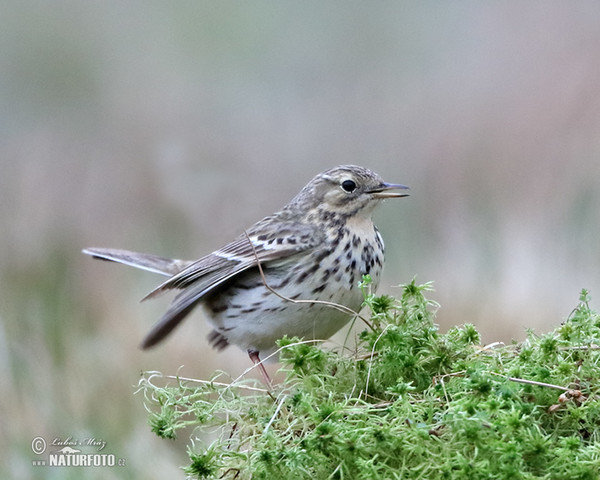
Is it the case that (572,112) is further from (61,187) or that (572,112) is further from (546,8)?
(61,187)

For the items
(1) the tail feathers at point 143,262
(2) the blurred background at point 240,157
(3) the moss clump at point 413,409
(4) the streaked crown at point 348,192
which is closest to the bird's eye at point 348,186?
(4) the streaked crown at point 348,192

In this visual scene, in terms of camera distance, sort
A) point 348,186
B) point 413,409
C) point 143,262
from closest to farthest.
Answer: point 413,409 → point 348,186 → point 143,262

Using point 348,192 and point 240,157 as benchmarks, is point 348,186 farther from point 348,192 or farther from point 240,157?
point 240,157

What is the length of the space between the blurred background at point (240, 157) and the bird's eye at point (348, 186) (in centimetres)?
107

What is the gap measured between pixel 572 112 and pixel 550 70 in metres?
1.01

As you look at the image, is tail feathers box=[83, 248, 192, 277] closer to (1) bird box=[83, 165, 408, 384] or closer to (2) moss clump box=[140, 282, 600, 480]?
(1) bird box=[83, 165, 408, 384]

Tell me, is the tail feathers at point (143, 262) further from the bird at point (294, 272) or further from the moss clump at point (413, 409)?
the moss clump at point (413, 409)

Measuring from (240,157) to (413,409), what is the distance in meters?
8.36

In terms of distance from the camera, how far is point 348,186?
207 inches

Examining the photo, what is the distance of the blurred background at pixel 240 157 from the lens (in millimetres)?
7039

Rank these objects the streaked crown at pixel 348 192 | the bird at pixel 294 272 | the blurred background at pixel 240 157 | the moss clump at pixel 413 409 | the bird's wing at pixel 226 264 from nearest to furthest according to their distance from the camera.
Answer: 1. the moss clump at pixel 413 409
2. the bird at pixel 294 272
3. the bird's wing at pixel 226 264
4. the streaked crown at pixel 348 192
5. the blurred background at pixel 240 157

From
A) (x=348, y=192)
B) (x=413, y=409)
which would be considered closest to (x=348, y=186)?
(x=348, y=192)

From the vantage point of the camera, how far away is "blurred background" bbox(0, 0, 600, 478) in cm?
704

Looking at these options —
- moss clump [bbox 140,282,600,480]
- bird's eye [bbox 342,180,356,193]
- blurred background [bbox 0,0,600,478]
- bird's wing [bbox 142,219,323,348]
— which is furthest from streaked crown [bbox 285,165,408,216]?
moss clump [bbox 140,282,600,480]
